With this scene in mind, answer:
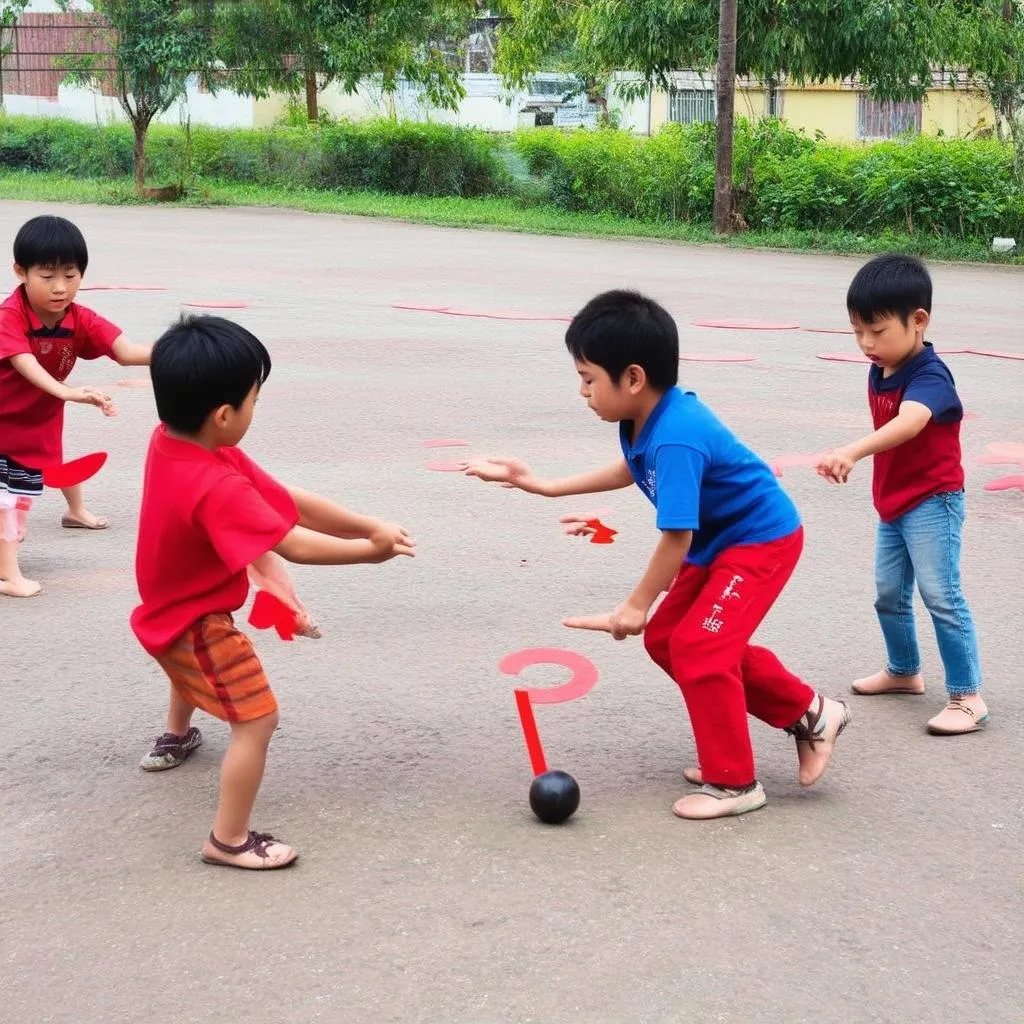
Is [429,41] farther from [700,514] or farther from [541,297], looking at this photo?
[700,514]

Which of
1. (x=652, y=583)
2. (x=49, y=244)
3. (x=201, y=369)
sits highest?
(x=49, y=244)

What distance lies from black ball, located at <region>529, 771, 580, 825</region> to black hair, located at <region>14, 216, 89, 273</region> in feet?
9.15

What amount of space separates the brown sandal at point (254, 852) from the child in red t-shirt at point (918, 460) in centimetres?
171

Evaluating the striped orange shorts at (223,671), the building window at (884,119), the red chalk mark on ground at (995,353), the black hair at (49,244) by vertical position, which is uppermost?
the building window at (884,119)

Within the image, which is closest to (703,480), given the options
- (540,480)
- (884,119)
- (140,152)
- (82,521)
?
(540,480)

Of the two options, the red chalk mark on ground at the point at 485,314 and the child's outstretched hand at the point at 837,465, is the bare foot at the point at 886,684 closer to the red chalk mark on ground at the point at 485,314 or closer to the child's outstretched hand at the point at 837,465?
the child's outstretched hand at the point at 837,465

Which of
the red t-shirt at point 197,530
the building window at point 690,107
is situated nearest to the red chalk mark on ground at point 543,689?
the red t-shirt at point 197,530

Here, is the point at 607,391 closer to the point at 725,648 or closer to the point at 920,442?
the point at 725,648

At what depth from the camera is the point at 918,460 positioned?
13.7ft

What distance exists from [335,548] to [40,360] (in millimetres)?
2812

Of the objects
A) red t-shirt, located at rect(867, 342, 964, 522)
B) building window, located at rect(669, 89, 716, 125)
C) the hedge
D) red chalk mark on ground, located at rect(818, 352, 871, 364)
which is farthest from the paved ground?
building window, located at rect(669, 89, 716, 125)

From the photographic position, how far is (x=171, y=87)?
28.7m

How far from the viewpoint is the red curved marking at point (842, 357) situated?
35.9ft

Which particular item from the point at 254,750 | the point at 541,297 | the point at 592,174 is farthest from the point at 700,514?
the point at 592,174
